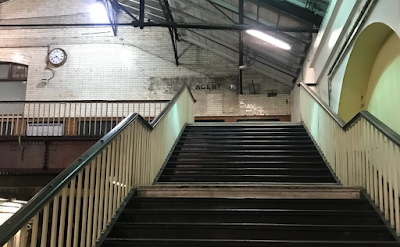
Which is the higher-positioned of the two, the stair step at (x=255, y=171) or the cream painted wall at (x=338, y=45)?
the cream painted wall at (x=338, y=45)

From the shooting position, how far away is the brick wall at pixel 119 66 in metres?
12.3

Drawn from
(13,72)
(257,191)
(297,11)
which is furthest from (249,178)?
(13,72)

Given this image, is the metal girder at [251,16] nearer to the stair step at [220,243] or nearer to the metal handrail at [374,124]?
the metal handrail at [374,124]

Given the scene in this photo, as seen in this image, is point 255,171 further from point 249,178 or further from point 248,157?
point 248,157

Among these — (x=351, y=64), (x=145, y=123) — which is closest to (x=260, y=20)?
(x=351, y=64)

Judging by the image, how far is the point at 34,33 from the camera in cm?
1321

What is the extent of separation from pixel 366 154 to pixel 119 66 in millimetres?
10750

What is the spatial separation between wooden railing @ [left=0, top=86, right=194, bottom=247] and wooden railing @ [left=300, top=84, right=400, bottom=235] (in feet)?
7.32

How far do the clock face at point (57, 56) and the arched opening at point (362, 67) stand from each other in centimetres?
1027

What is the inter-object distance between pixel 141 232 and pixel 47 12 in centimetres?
1242

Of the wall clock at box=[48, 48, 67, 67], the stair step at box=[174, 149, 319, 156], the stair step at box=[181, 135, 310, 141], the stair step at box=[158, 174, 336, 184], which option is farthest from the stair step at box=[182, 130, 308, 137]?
the wall clock at box=[48, 48, 67, 67]

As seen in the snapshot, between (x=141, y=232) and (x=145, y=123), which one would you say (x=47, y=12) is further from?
(x=141, y=232)

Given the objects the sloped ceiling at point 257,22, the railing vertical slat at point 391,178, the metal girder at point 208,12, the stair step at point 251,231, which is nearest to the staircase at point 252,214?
the stair step at point 251,231

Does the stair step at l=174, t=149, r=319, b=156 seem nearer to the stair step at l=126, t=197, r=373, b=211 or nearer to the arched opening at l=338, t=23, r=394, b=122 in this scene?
the arched opening at l=338, t=23, r=394, b=122
